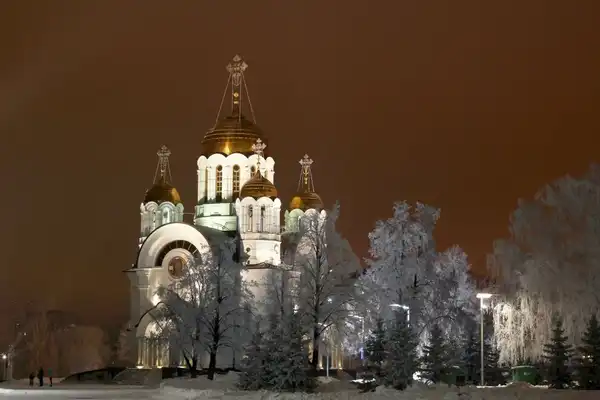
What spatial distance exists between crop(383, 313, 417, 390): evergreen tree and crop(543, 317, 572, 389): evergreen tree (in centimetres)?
420

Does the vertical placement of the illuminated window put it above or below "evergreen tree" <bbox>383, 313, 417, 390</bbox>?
above

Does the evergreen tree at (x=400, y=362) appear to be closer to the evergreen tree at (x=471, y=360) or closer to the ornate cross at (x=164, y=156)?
the evergreen tree at (x=471, y=360)

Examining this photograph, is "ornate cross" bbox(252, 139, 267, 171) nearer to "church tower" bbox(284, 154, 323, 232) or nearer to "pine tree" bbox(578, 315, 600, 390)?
"church tower" bbox(284, 154, 323, 232)

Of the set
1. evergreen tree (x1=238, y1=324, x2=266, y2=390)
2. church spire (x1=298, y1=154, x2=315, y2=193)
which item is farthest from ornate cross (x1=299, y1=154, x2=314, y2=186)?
evergreen tree (x1=238, y1=324, x2=266, y2=390)

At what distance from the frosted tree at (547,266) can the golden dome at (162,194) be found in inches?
1211

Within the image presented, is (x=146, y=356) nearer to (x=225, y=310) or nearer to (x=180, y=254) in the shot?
(x=180, y=254)

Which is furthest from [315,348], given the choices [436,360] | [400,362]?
[400,362]

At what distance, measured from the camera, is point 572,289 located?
40.8 metres

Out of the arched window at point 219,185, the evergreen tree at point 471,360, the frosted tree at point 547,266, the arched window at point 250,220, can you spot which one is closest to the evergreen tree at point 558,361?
the frosted tree at point 547,266

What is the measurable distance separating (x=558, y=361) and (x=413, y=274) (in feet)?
36.6

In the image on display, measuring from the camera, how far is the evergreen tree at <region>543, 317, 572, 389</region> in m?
36.7

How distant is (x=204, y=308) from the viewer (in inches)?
2188

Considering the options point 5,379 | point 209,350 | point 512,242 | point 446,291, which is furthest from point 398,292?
point 5,379

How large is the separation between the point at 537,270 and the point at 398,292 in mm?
6701
